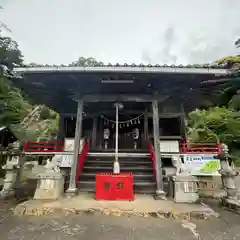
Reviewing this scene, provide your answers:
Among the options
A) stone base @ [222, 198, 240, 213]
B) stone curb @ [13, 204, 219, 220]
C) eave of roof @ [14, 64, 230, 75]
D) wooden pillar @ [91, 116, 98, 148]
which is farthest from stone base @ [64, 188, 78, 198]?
stone base @ [222, 198, 240, 213]

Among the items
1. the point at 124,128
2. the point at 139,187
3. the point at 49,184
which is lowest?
the point at 139,187

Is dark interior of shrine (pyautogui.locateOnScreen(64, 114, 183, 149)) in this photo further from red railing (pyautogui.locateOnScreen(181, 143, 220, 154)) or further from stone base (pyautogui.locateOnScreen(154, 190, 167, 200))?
stone base (pyautogui.locateOnScreen(154, 190, 167, 200))

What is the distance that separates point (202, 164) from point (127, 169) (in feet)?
10.3

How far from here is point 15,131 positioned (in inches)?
372

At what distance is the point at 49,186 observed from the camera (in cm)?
550

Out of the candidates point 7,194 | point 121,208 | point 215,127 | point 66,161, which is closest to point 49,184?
point 7,194

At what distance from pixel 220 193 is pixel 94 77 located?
21.5 ft

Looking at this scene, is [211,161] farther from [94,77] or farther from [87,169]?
[94,77]

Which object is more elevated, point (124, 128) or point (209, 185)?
point (124, 128)

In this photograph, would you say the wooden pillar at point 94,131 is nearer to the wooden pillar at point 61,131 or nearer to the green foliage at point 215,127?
the wooden pillar at point 61,131

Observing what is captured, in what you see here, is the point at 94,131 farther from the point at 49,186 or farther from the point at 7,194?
the point at 7,194

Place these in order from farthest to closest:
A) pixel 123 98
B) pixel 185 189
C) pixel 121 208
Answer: pixel 123 98 < pixel 185 189 < pixel 121 208

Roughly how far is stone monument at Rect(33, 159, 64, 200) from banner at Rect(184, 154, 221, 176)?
4.87 m

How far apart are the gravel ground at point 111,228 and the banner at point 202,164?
2992 mm
